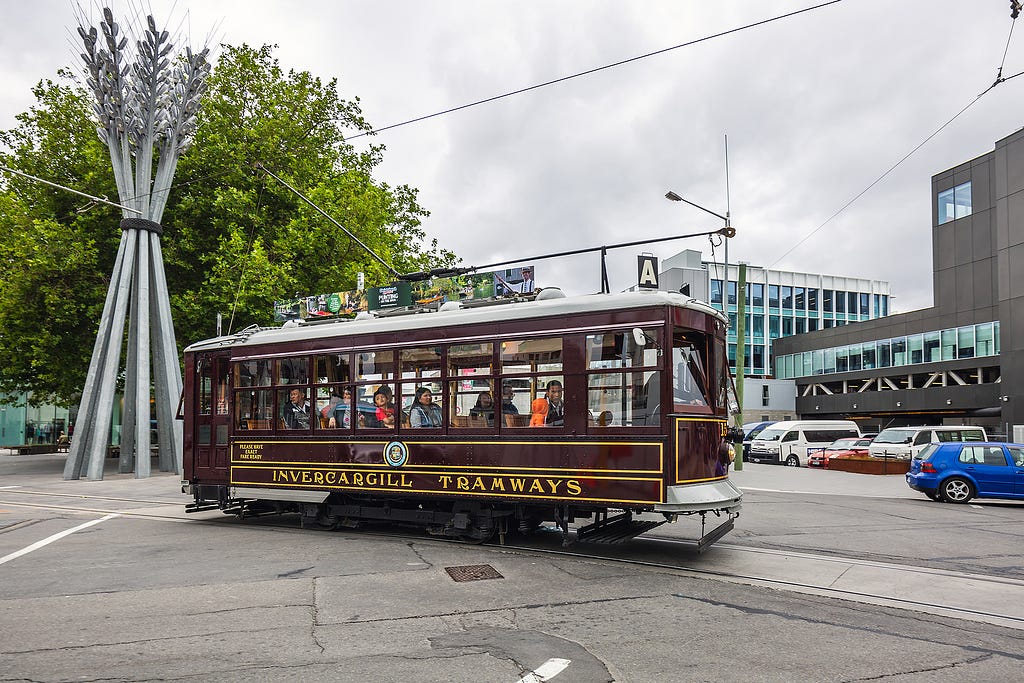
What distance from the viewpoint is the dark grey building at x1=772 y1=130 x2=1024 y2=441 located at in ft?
134

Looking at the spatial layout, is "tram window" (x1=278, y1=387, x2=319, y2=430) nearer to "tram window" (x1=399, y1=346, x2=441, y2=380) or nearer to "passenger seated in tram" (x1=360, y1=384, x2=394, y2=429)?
"passenger seated in tram" (x1=360, y1=384, x2=394, y2=429)

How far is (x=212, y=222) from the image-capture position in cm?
2772

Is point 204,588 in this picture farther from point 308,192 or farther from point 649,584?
point 308,192

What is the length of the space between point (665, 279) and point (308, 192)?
42459 mm

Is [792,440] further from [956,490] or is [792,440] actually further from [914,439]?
[956,490]

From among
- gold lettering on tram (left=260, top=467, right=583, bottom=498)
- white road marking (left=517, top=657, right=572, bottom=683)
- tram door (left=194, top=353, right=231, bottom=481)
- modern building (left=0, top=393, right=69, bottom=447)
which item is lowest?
modern building (left=0, top=393, right=69, bottom=447)

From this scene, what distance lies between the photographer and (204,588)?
26.1ft

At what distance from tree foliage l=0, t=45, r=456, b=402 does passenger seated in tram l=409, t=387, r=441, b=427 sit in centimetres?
1526

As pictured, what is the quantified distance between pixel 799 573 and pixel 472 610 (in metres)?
3.95

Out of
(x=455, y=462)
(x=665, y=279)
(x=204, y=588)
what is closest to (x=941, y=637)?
(x=455, y=462)

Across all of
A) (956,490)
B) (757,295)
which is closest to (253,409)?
(956,490)

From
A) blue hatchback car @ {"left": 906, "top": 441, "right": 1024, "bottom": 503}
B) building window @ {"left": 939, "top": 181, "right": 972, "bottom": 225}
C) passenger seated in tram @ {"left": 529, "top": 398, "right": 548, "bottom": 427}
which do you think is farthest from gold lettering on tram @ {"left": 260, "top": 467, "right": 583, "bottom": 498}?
building window @ {"left": 939, "top": 181, "right": 972, "bottom": 225}

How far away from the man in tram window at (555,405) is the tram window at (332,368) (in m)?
3.32

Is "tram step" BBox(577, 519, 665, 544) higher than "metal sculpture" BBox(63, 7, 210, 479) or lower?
lower
